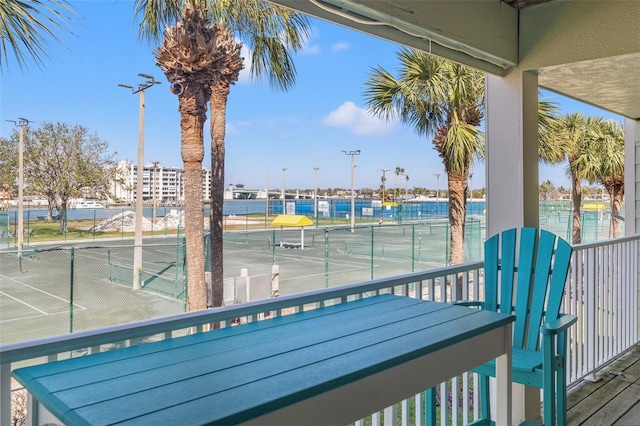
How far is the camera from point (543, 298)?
2328 millimetres

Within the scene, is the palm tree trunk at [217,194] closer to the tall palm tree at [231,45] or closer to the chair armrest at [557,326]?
the tall palm tree at [231,45]

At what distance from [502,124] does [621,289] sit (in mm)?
1939

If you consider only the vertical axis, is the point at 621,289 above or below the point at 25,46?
below

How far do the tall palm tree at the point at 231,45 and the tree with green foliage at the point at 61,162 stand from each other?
2586 millimetres

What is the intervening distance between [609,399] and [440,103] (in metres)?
6.45

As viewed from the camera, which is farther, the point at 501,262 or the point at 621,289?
the point at 621,289

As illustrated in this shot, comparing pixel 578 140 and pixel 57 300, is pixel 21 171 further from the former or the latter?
pixel 578 140

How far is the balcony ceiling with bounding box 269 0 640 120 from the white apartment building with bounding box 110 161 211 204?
649 cm

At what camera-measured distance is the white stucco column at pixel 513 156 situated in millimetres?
2799

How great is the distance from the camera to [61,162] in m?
8.45

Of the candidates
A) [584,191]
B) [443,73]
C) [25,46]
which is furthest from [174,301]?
[584,191]

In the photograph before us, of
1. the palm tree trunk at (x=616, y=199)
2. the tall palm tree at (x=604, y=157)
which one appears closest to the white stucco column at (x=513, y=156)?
the tall palm tree at (x=604, y=157)

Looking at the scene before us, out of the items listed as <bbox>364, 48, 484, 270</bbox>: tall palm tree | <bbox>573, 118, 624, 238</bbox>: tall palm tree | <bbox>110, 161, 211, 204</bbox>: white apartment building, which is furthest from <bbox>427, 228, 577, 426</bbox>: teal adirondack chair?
<bbox>573, 118, 624, 238</bbox>: tall palm tree

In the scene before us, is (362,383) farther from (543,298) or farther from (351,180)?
(351,180)
